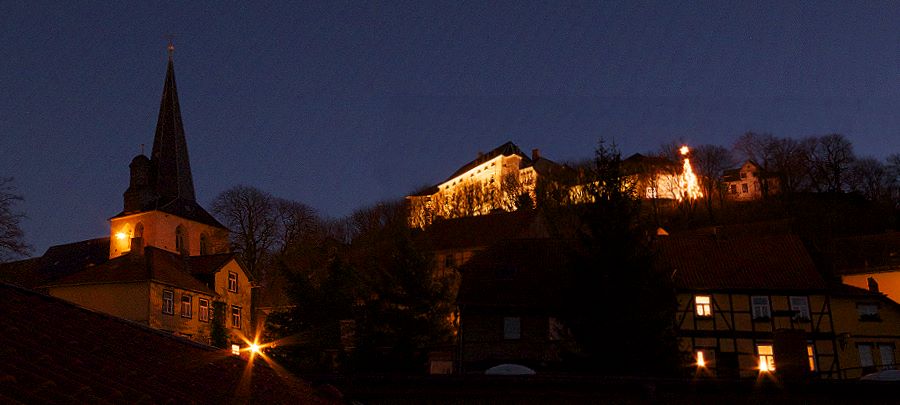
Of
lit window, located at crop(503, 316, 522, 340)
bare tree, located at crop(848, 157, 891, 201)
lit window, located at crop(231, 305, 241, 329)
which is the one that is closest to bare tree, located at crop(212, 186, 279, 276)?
lit window, located at crop(231, 305, 241, 329)

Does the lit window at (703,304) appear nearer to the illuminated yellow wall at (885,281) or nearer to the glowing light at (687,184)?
the illuminated yellow wall at (885,281)

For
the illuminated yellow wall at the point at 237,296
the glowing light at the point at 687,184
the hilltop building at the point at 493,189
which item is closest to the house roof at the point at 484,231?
the hilltop building at the point at 493,189

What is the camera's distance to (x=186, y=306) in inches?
1810

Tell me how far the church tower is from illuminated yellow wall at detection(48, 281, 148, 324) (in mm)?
29199

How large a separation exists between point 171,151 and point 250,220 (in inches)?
495

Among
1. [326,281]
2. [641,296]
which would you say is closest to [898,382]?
[641,296]

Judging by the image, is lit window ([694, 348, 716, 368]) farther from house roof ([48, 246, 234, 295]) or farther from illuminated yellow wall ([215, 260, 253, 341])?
house roof ([48, 246, 234, 295])

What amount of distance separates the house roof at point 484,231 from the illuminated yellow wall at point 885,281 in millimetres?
25089

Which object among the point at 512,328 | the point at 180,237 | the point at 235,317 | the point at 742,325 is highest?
the point at 180,237

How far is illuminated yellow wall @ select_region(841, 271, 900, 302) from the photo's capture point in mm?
48750

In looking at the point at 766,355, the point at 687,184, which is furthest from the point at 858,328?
the point at 687,184

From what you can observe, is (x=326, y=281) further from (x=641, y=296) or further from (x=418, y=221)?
(x=418, y=221)

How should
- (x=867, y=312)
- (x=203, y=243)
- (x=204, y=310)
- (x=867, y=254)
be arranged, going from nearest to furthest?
1. (x=867, y=312)
2. (x=204, y=310)
3. (x=867, y=254)
4. (x=203, y=243)

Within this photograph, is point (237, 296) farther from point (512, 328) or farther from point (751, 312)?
point (751, 312)
